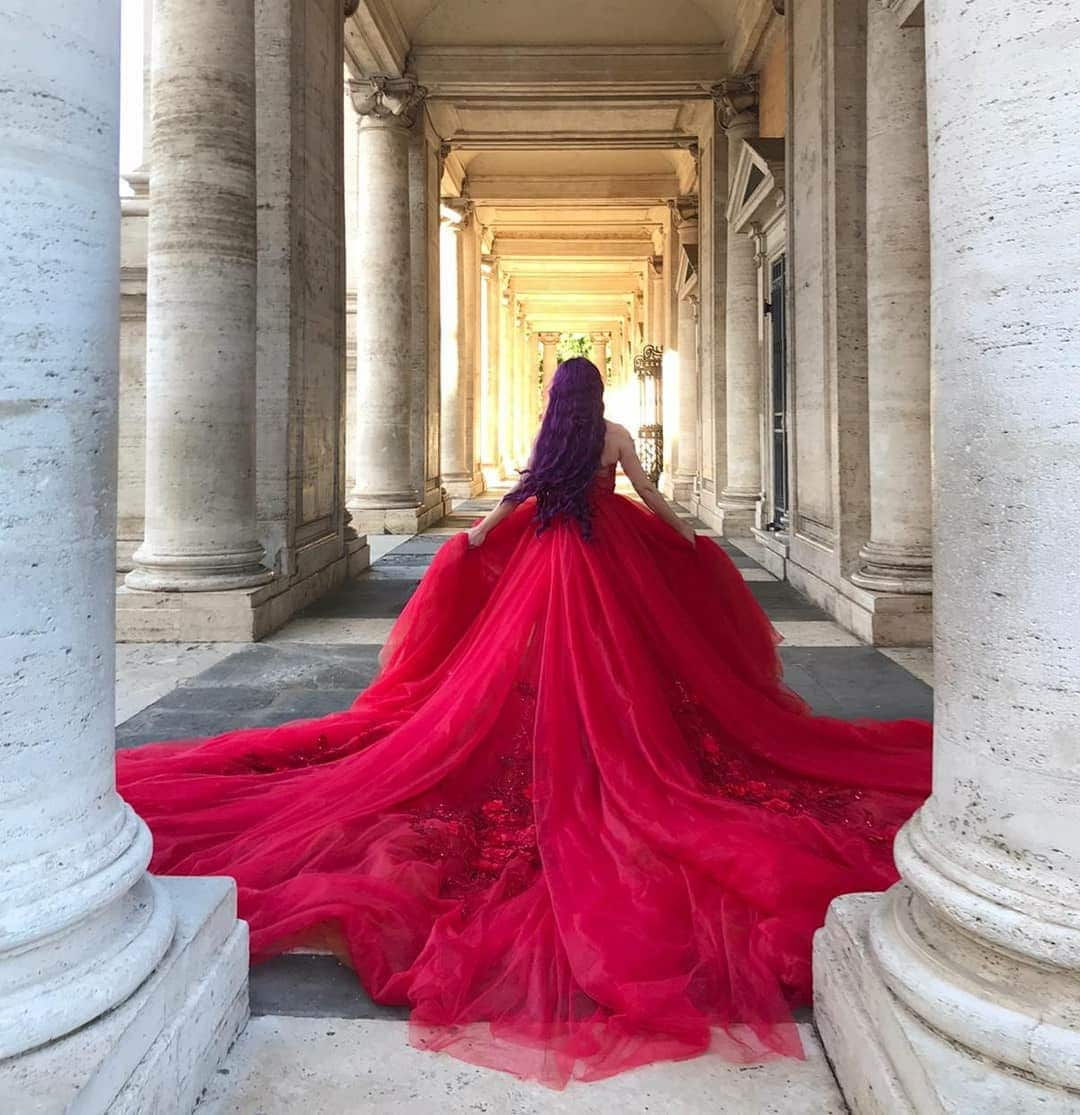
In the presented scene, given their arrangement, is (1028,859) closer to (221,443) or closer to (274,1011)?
(274,1011)

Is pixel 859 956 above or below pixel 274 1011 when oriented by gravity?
above

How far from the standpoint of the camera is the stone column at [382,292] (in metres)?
12.2

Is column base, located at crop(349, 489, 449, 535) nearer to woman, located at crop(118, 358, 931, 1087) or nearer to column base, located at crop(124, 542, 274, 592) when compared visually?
column base, located at crop(124, 542, 274, 592)

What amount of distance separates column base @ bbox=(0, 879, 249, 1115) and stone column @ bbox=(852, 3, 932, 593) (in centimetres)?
491

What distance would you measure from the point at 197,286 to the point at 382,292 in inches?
243

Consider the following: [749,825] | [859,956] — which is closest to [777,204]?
[749,825]

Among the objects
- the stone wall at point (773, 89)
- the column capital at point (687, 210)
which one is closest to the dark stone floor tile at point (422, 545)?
the stone wall at point (773, 89)

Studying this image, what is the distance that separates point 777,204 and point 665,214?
1170cm

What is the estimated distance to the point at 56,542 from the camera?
1.68 meters

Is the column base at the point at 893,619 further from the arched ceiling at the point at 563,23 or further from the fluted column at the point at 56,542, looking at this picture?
the arched ceiling at the point at 563,23

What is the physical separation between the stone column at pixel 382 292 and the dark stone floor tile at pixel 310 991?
10.3 meters

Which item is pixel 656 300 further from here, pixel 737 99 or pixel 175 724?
pixel 175 724

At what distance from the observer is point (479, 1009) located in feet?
6.86

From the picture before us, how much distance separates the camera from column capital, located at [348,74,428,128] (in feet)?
40.2
